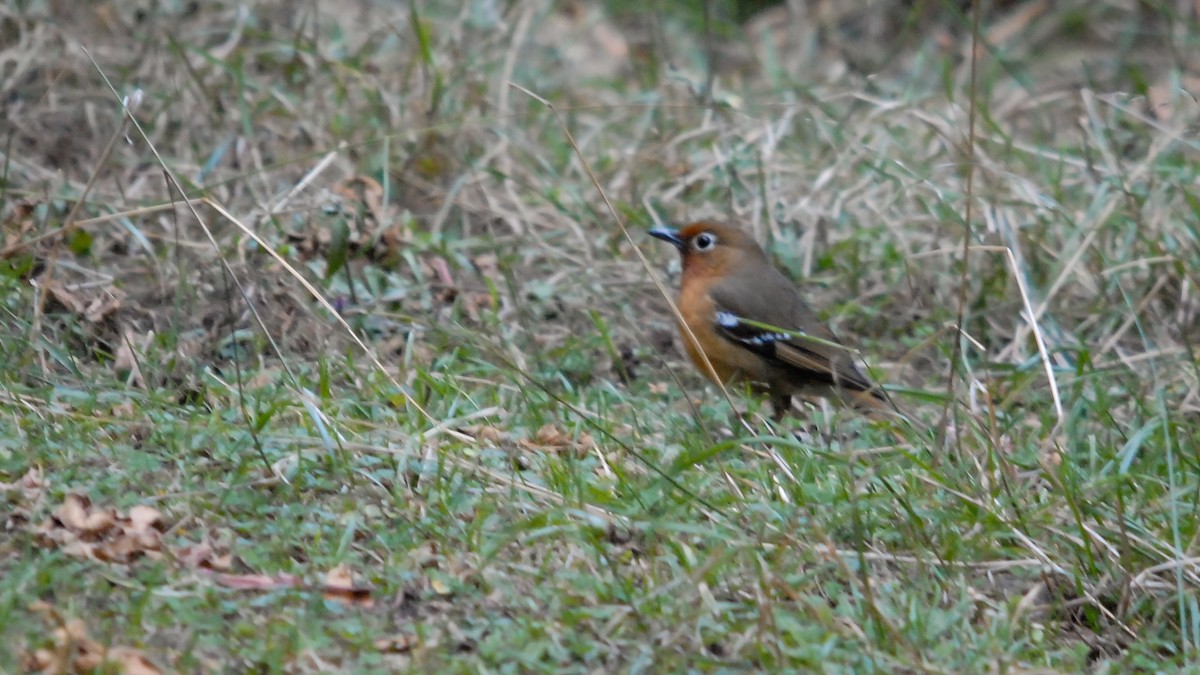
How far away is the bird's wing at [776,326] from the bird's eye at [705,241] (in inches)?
7.9

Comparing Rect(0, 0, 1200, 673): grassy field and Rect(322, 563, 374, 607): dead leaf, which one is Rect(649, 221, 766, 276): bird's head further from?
Rect(322, 563, 374, 607): dead leaf

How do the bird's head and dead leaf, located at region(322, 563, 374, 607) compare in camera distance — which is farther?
the bird's head

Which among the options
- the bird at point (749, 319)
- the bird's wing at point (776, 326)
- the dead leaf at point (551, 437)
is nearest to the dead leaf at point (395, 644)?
the dead leaf at point (551, 437)

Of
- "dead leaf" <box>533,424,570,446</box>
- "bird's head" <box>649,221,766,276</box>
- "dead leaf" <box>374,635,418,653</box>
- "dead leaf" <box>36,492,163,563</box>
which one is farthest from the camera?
"bird's head" <box>649,221,766,276</box>

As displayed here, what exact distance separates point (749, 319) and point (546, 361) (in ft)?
2.59

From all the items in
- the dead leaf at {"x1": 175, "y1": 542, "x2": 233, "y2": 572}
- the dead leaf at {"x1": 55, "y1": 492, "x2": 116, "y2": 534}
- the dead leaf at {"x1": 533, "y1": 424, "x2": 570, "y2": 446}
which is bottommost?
the dead leaf at {"x1": 533, "y1": 424, "x2": 570, "y2": 446}

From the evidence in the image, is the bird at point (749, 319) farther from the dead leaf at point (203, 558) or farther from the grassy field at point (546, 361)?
the dead leaf at point (203, 558)

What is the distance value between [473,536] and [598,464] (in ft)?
2.15

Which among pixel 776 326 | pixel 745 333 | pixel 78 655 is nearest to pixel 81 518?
pixel 78 655

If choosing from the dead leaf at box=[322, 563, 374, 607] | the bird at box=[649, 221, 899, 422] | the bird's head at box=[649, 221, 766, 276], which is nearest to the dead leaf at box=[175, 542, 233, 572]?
the dead leaf at box=[322, 563, 374, 607]

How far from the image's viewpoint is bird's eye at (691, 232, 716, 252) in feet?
20.6

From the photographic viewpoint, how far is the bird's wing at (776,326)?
5910mm

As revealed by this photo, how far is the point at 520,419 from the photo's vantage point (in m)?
4.80

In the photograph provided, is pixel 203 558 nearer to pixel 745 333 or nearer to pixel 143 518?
pixel 143 518
